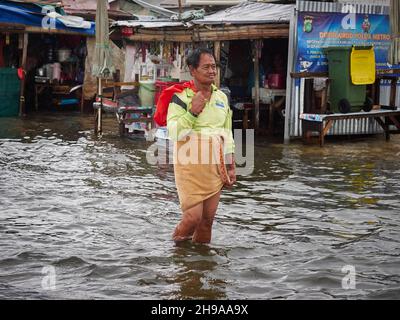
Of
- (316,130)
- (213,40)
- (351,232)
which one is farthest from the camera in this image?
(213,40)

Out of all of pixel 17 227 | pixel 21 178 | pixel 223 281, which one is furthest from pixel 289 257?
pixel 21 178

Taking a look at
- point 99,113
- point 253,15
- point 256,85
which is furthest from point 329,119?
point 99,113

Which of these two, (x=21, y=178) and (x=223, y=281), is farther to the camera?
(x=21, y=178)

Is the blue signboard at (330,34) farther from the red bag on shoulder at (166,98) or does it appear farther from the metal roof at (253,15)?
the red bag on shoulder at (166,98)

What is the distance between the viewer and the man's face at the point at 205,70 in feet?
19.1

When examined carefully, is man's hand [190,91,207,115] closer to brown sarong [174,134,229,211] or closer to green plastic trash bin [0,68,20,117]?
brown sarong [174,134,229,211]

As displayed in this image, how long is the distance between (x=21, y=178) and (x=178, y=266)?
4553 mm

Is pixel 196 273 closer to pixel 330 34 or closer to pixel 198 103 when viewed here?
pixel 198 103

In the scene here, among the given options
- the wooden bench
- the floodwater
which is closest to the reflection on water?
the floodwater

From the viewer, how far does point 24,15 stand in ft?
58.9

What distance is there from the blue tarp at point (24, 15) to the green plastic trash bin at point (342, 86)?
26.4ft

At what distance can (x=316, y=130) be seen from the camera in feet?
44.1

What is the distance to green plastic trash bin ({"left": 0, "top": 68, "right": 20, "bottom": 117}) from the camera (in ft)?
59.2
